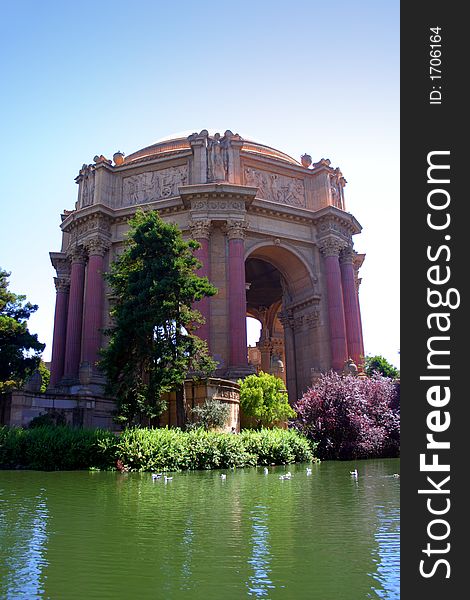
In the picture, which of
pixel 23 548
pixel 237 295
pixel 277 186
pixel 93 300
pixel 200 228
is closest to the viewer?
pixel 23 548

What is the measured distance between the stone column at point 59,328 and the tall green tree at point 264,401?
1464cm

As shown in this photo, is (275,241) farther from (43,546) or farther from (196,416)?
(43,546)

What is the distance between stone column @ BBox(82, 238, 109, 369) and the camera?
104ft

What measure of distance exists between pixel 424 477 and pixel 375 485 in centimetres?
793

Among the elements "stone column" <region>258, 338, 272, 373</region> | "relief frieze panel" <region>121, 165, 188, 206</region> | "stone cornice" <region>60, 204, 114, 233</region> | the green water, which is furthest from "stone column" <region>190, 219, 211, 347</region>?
"stone column" <region>258, 338, 272, 373</region>

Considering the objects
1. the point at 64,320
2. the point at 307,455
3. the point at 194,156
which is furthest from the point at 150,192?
the point at 307,455

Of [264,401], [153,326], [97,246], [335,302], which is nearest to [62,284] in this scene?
[97,246]

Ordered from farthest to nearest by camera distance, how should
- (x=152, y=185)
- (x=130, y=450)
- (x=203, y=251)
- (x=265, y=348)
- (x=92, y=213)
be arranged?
(x=265, y=348) → (x=152, y=185) → (x=92, y=213) → (x=203, y=251) → (x=130, y=450)

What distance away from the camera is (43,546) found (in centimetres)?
523

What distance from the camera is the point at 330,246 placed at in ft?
113

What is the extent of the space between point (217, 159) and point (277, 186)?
15.9ft

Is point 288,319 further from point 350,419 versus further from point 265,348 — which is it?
point 350,419

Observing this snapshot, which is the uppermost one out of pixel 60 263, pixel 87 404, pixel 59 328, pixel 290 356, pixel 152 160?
pixel 152 160

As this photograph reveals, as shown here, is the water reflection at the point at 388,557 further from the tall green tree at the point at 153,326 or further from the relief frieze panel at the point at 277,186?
the relief frieze panel at the point at 277,186
